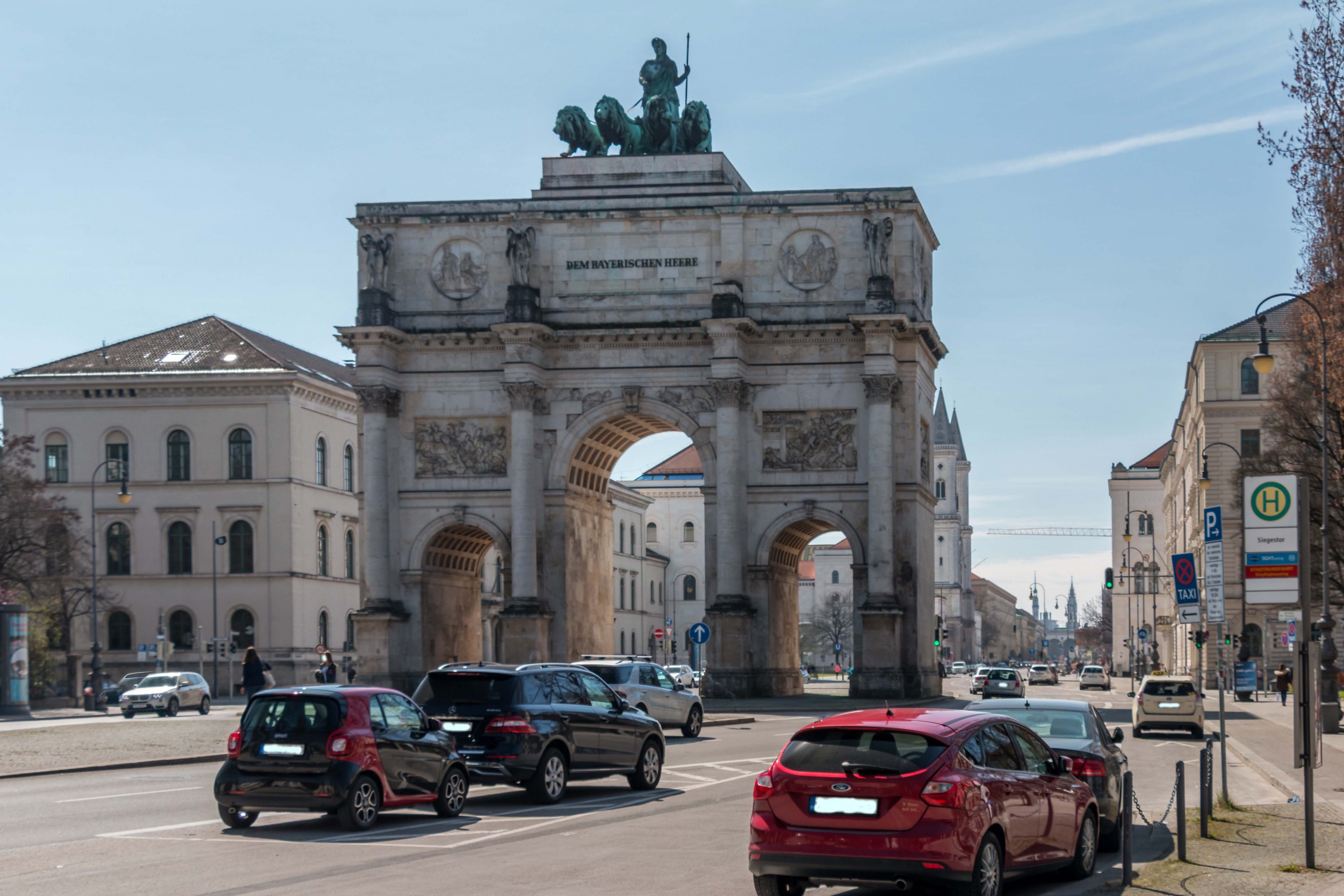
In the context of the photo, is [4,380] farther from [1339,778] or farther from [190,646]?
[1339,778]

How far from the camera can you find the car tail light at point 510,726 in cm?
2044

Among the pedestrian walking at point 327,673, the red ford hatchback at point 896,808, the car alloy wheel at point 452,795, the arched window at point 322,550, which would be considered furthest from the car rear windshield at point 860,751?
the arched window at point 322,550

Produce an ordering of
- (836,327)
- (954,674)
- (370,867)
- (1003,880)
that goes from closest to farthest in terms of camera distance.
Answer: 1. (1003,880)
2. (370,867)
3. (836,327)
4. (954,674)

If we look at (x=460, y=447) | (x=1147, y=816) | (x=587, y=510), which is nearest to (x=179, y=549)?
(x=460, y=447)

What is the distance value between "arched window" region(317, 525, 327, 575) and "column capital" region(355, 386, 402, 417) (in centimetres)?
2772

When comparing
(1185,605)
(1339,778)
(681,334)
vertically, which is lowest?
(1339,778)

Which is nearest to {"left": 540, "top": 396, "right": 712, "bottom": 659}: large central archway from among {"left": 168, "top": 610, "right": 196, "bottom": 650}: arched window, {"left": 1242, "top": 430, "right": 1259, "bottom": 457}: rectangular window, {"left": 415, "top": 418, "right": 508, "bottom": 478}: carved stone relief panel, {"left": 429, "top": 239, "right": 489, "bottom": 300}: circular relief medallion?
{"left": 415, "top": 418, "right": 508, "bottom": 478}: carved stone relief panel

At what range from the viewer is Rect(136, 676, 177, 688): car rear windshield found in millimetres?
55094

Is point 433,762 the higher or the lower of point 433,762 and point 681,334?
the lower

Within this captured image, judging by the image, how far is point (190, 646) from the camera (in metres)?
79.1

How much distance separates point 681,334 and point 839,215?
6.35 m

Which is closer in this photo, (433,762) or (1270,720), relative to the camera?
(433,762)

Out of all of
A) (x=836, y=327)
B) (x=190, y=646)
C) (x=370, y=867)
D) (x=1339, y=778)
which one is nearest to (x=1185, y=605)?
(x=1339, y=778)

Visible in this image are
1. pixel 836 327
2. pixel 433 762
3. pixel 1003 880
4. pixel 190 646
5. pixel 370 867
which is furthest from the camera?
pixel 190 646
